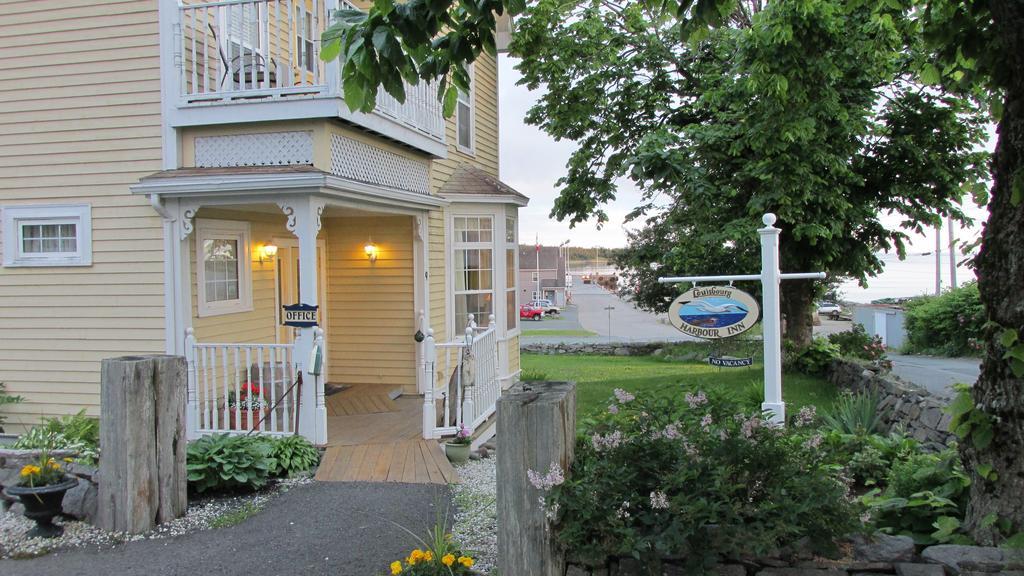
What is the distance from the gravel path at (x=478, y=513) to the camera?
15.1ft

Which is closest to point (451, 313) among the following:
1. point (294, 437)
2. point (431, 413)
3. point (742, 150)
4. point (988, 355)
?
point (431, 413)

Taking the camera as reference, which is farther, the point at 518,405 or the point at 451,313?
the point at 451,313

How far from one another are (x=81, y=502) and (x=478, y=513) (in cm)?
293

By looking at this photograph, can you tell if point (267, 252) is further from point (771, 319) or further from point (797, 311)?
point (797, 311)

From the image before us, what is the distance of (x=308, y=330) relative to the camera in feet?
23.8

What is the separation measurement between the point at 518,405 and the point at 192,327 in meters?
5.59

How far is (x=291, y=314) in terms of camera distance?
23.6ft

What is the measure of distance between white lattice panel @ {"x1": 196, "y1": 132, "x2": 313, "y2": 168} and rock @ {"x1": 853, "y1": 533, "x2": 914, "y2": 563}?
6.02 m

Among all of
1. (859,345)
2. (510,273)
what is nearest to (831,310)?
(859,345)

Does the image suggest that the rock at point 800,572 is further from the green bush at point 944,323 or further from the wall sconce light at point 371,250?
the green bush at point 944,323

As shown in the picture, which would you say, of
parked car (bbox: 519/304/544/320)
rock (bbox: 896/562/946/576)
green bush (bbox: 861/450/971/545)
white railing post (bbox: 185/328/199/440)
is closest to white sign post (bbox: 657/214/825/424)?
green bush (bbox: 861/450/971/545)

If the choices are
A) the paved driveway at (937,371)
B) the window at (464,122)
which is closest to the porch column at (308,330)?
the window at (464,122)

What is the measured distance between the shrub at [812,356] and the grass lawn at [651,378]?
198mm

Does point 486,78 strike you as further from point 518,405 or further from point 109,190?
point 518,405
